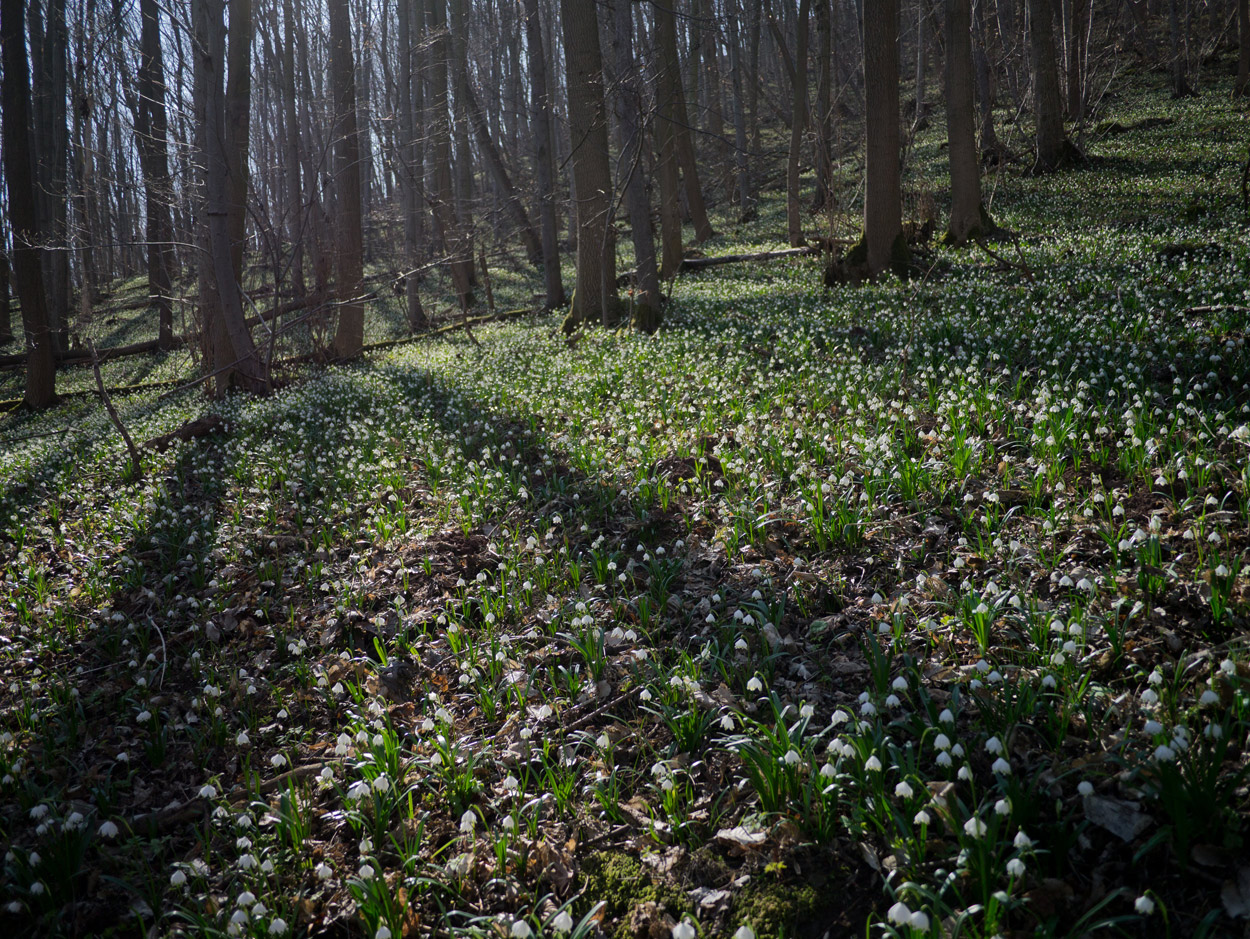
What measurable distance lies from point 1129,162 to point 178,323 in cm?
3202

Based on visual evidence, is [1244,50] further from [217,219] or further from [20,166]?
[20,166]

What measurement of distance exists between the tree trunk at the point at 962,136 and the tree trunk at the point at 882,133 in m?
2.57

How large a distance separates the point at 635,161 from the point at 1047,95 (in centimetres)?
1419

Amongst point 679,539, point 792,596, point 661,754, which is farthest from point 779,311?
point 661,754

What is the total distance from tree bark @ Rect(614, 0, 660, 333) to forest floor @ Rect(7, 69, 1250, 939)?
4.83 m

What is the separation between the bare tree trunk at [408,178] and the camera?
21.5 metres

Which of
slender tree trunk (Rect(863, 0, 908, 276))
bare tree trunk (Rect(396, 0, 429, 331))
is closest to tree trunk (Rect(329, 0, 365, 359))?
bare tree trunk (Rect(396, 0, 429, 331))

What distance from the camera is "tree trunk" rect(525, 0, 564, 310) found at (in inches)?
679

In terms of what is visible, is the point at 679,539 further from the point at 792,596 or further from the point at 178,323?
the point at 178,323

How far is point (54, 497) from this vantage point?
28.6 ft

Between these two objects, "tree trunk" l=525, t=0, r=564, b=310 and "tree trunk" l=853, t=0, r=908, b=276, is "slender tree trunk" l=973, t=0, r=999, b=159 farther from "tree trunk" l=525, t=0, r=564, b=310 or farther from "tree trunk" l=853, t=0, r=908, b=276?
"tree trunk" l=525, t=0, r=564, b=310

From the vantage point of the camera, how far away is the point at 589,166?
47.0 ft

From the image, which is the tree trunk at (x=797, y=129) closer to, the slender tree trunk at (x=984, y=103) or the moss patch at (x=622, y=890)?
the slender tree trunk at (x=984, y=103)

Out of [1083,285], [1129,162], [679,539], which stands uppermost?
[1129,162]
